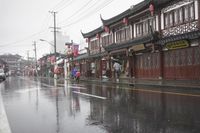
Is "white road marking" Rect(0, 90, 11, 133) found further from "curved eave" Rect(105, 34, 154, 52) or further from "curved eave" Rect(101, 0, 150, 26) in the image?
"curved eave" Rect(101, 0, 150, 26)

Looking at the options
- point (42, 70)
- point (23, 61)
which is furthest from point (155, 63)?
point (23, 61)

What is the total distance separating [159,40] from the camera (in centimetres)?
2569

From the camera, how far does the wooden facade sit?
22391 mm

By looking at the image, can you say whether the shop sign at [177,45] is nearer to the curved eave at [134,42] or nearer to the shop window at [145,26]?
the curved eave at [134,42]

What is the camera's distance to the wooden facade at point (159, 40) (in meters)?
22.4

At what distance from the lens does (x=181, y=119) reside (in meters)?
8.58

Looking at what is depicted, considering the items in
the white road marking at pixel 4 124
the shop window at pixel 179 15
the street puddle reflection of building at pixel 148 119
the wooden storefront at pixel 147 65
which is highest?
the shop window at pixel 179 15

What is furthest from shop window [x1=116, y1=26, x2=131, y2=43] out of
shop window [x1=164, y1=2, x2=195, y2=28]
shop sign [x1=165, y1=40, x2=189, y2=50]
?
shop sign [x1=165, y1=40, x2=189, y2=50]

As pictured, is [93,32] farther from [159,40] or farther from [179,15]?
[179,15]

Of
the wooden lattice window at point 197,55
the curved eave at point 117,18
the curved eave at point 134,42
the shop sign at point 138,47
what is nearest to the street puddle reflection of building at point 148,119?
the wooden lattice window at point 197,55

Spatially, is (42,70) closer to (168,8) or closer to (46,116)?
(168,8)

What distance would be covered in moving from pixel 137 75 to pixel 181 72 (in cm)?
886

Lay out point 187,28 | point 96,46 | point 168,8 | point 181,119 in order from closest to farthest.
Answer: point 181,119 → point 187,28 → point 168,8 → point 96,46

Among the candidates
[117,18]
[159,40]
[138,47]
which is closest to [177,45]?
[159,40]
